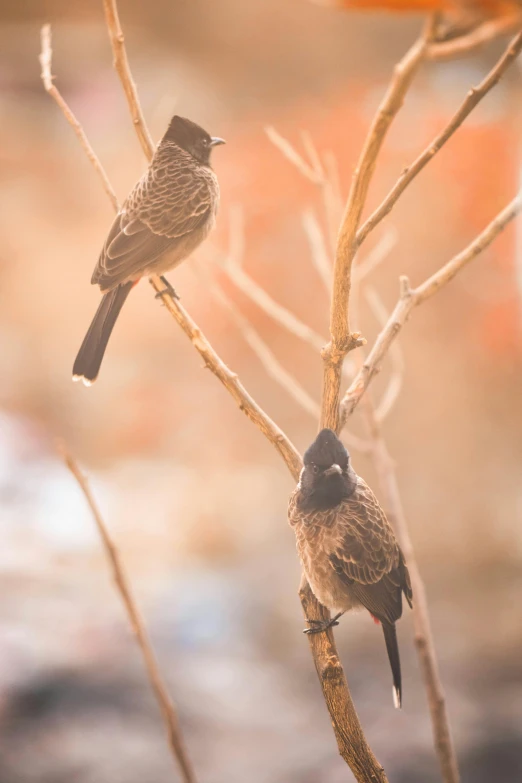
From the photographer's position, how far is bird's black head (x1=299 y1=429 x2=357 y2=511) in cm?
100

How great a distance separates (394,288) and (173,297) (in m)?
2.42

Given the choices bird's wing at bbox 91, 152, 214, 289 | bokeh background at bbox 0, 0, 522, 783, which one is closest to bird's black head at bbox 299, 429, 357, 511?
bird's wing at bbox 91, 152, 214, 289

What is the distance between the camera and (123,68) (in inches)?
46.3

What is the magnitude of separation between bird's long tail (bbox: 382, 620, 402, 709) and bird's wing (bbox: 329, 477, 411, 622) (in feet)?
0.06

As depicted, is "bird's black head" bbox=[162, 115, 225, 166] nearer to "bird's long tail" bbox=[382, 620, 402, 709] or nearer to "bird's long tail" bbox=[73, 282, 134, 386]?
"bird's long tail" bbox=[73, 282, 134, 386]

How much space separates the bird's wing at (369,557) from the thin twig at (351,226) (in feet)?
0.44

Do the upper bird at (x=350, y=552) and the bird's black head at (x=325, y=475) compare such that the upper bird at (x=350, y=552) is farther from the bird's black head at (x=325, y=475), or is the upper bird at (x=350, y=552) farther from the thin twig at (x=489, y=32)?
the thin twig at (x=489, y=32)

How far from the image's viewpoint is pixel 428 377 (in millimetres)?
3625

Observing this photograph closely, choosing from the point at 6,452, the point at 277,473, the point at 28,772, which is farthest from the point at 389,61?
the point at 28,772

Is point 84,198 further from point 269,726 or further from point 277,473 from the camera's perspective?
point 269,726

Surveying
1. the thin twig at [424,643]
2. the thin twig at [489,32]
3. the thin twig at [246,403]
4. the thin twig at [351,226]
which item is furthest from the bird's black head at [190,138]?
the thin twig at [489,32]

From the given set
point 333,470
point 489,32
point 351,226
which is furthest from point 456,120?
point 333,470

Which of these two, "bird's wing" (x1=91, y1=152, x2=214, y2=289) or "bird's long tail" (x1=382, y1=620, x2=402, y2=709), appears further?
"bird's wing" (x1=91, y1=152, x2=214, y2=289)

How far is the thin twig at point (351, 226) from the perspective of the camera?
730 millimetres
